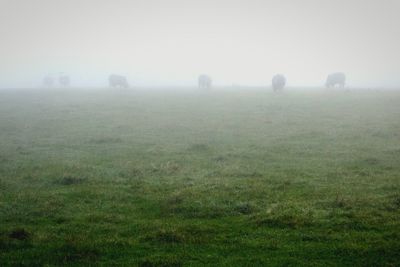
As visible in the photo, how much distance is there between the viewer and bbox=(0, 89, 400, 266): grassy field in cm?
1164

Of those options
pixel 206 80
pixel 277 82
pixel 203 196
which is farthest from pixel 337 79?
pixel 203 196

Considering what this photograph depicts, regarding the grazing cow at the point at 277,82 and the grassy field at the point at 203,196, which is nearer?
the grassy field at the point at 203,196

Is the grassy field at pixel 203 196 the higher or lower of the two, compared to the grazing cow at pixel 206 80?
lower

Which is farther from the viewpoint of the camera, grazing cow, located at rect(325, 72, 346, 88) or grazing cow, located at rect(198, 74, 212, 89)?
grazing cow, located at rect(198, 74, 212, 89)

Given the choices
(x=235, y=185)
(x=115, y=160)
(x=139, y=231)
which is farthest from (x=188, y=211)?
(x=115, y=160)

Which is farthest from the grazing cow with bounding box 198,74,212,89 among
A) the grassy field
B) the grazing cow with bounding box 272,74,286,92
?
the grassy field

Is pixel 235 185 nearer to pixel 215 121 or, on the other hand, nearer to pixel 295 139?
pixel 295 139

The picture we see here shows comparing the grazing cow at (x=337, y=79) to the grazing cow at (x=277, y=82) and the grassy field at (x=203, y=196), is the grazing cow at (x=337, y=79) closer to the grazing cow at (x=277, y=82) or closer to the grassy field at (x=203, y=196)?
the grazing cow at (x=277, y=82)

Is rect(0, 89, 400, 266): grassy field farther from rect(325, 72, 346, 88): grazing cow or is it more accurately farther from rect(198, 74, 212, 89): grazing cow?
rect(198, 74, 212, 89): grazing cow

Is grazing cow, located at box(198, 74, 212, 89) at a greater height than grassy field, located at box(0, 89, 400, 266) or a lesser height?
greater

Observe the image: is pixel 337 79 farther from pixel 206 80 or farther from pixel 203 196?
pixel 203 196

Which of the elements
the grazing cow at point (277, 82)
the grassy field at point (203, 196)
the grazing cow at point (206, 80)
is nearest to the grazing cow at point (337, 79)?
the grazing cow at point (277, 82)

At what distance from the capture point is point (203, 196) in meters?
16.8

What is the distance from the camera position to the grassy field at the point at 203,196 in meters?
11.6
